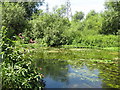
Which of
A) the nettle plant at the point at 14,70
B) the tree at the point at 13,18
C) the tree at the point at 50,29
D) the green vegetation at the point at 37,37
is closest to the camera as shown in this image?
Result: the nettle plant at the point at 14,70

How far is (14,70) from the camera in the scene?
347cm

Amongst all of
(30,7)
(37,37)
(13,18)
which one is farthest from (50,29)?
(30,7)

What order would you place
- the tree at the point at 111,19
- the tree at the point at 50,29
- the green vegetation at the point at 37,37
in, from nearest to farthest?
1. the green vegetation at the point at 37,37
2. the tree at the point at 50,29
3. the tree at the point at 111,19

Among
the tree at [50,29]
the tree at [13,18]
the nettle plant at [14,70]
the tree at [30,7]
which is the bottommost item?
the nettle plant at [14,70]

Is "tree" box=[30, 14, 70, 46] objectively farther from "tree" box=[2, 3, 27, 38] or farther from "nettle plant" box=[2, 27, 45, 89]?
"nettle plant" box=[2, 27, 45, 89]

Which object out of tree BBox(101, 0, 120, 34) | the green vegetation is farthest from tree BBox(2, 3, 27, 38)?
tree BBox(101, 0, 120, 34)

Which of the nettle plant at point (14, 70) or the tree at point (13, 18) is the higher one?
the tree at point (13, 18)

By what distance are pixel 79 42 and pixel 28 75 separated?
15.3 metres

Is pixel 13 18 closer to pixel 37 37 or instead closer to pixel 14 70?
pixel 37 37

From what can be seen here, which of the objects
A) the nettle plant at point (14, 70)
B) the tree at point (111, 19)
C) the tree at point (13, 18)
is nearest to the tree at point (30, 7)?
the tree at point (13, 18)

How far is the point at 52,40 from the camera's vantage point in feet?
55.9

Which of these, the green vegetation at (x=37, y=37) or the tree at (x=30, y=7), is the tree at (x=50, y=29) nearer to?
the green vegetation at (x=37, y=37)

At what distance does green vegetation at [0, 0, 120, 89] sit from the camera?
346cm

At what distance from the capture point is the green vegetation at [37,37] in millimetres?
3463
